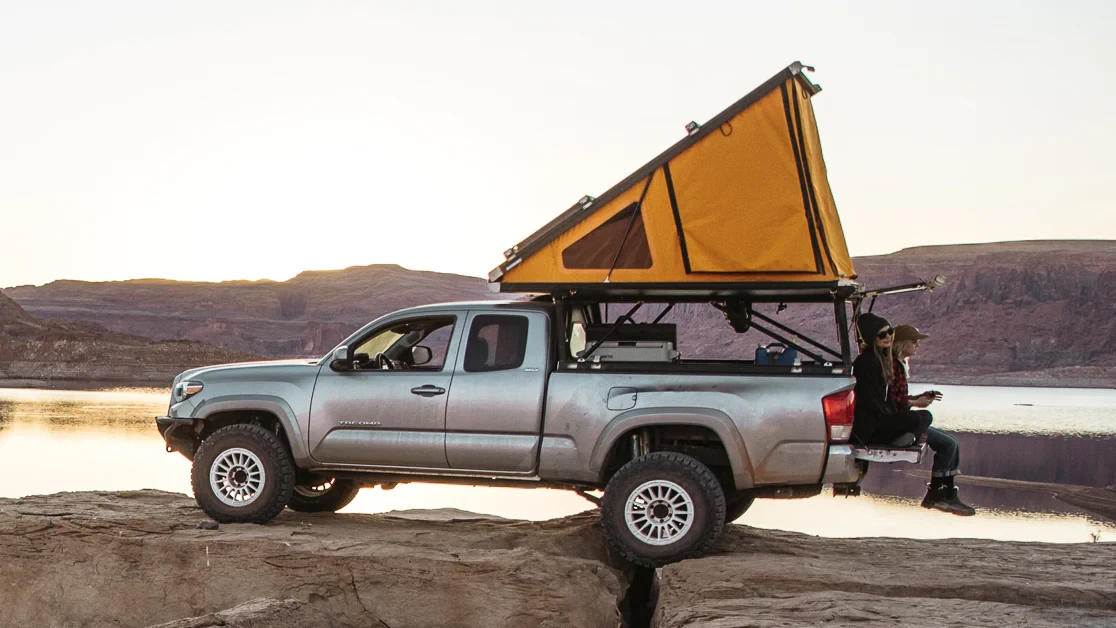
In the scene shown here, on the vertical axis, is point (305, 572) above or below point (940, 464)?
below

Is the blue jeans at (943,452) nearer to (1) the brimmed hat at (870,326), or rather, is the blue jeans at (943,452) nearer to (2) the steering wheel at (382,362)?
(1) the brimmed hat at (870,326)

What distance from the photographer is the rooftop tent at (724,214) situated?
8328mm

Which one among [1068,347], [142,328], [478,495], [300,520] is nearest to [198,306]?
[142,328]

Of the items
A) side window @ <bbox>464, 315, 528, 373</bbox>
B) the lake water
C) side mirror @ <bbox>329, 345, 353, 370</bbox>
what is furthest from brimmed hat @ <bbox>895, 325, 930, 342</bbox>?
the lake water

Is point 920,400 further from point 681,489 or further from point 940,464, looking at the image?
point 681,489

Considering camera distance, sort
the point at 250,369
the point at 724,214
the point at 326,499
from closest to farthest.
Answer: the point at 724,214, the point at 250,369, the point at 326,499

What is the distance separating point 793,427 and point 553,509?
16526mm

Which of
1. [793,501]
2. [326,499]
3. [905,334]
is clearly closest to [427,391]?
[326,499]

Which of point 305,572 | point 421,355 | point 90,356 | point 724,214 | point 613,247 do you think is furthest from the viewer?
point 90,356

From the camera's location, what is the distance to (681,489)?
813 cm

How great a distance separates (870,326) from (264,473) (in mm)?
5227

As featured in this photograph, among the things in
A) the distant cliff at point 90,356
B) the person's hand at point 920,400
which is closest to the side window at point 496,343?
the person's hand at point 920,400

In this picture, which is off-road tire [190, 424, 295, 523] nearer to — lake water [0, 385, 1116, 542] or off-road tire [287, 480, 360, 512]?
off-road tire [287, 480, 360, 512]

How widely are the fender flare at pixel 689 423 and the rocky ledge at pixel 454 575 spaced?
72 cm
